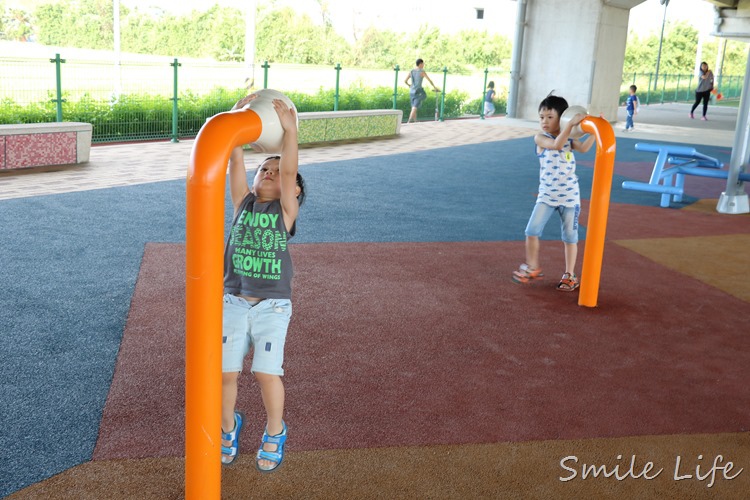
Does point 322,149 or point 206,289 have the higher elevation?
point 206,289

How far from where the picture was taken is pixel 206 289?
245 centimetres

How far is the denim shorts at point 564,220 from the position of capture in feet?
18.7

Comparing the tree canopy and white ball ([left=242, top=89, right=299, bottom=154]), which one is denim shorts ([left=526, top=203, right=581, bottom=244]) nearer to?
white ball ([left=242, top=89, right=299, bottom=154])

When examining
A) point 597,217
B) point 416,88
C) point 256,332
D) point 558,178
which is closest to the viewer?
point 256,332

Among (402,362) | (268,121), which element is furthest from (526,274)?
(268,121)

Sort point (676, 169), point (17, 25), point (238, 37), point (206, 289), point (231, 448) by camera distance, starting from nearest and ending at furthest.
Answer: point (206, 289), point (231, 448), point (676, 169), point (238, 37), point (17, 25)

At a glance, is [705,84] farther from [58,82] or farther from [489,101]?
[58,82]

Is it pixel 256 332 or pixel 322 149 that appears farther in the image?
pixel 322 149

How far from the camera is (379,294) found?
5.45 m

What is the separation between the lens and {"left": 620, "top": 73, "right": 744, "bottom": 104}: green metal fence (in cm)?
3762

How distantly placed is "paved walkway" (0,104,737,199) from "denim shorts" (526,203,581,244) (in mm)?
5413

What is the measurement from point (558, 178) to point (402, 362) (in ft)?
7.09

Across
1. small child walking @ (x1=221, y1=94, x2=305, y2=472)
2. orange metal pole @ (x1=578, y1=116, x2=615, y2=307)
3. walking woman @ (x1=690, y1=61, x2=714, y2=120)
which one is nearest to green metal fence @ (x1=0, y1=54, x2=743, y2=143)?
orange metal pole @ (x1=578, y1=116, x2=615, y2=307)

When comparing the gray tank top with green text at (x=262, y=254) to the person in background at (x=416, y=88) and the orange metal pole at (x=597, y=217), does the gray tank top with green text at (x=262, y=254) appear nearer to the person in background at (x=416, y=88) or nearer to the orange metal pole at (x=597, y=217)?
the orange metal pole at (x=597, y=217)
